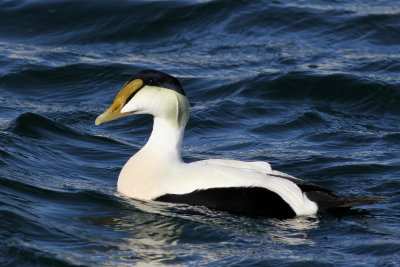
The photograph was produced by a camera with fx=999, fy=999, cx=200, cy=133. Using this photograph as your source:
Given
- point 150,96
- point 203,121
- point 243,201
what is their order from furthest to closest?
point 203,121 < point 150,96 < point 243,201

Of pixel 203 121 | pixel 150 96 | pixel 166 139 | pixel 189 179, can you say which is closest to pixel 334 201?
pixel 189 179

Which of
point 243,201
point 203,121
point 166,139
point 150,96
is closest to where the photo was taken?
point 243,201

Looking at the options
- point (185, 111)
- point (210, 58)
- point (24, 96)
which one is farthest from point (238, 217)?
point (210, 58)

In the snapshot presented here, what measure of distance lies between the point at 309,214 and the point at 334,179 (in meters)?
1.36

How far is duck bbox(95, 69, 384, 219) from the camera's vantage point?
687 centimetres

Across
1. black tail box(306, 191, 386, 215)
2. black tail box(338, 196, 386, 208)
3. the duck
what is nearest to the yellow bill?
the duck

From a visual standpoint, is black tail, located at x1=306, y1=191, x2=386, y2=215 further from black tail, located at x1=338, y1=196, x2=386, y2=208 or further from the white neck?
the white neck

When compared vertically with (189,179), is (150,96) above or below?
above

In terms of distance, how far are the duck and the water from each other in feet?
0.32

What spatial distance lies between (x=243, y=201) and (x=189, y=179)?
41cm

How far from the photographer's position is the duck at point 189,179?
6.87 m

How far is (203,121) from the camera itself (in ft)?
32.3

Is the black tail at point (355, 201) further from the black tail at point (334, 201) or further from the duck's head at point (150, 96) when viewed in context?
the duck's head at point (150, 96)

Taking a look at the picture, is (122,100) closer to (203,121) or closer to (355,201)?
(355,201)
